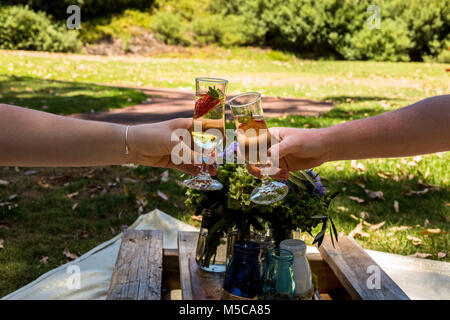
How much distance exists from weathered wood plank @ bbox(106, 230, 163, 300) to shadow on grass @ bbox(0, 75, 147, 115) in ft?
17.0

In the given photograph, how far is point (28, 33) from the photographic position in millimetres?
18594

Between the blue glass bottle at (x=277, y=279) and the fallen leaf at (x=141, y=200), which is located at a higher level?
the blue glass bottle at (x=277, y=279)

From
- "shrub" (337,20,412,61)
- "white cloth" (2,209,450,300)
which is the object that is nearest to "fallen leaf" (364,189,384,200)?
"white cloth" (2,209,450,300)

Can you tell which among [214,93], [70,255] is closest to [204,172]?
[214,93]

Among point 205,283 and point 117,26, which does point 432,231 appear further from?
point 117,26

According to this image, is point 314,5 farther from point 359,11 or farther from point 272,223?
point 272,223

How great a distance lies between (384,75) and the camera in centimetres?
1560

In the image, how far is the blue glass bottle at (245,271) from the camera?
1719 millimetres

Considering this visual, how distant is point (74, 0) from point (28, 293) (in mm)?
21323

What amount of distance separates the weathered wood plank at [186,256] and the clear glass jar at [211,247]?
88 mm

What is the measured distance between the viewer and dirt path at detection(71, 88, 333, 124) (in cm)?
741

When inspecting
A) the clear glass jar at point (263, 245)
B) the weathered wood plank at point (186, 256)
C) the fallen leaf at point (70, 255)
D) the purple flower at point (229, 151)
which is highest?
the purple flower at point (229, 151)

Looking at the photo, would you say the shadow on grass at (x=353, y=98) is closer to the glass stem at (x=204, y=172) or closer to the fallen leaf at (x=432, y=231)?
the fallen leaf at (x=432, y=231)

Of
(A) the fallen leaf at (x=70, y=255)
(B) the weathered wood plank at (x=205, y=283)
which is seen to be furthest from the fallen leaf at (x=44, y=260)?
(B) the weathered wood plank at (x=205, y=283)
